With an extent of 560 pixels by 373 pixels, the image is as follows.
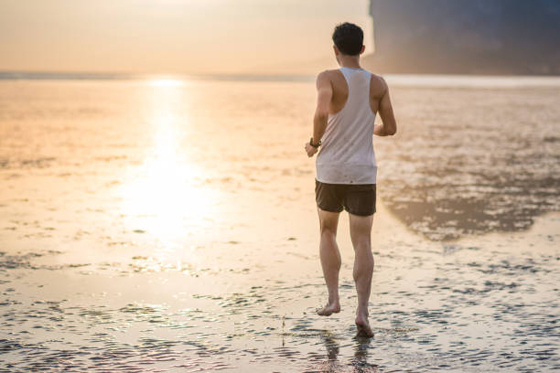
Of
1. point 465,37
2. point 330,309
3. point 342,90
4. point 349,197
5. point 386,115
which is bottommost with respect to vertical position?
point 330,309

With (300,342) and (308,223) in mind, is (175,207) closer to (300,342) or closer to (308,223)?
(308,223)

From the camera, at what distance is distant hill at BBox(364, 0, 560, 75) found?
18625 cm

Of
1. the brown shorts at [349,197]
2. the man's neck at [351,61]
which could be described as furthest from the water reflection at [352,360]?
the man's neck at [351,61]

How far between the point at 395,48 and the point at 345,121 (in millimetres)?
186443

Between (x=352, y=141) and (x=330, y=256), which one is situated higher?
(x=352, y=141)

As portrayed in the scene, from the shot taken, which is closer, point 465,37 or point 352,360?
point 352,360

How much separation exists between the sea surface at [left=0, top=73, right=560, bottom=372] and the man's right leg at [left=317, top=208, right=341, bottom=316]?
0.11 metres

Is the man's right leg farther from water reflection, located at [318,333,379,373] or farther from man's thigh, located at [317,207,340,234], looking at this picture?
water reflection, located at [318,333,379,373]

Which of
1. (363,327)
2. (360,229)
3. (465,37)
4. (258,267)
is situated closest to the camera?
(363,327)

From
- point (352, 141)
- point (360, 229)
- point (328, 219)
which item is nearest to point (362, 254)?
point (360, 229)

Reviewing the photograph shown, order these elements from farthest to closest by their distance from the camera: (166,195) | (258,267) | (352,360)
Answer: (166,195)
(258,267)
(352,360)

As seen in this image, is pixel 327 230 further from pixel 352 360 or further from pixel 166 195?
pixel 166 195

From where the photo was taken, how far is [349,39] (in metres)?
4.70

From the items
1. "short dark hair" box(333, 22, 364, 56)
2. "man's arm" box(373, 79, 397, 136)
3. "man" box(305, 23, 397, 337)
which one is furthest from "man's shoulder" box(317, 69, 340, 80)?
"man's arm" box(373, 79, 397, 136)
